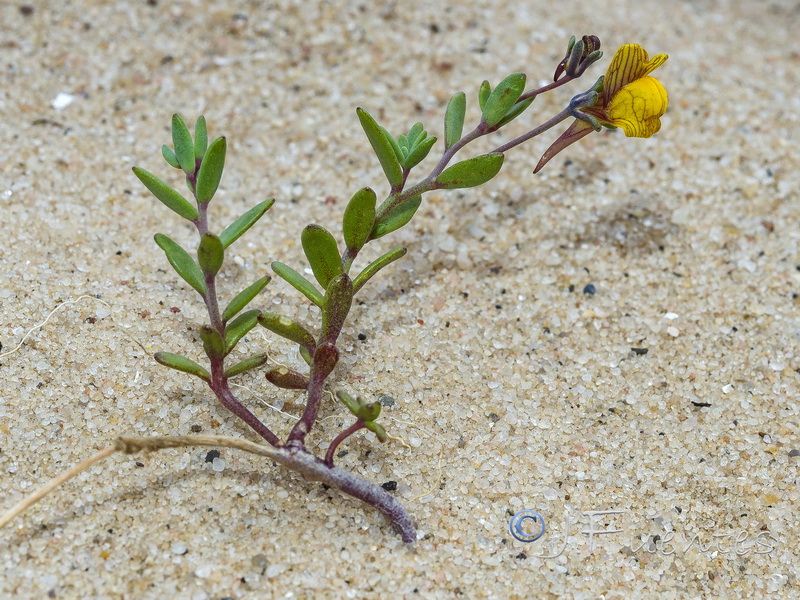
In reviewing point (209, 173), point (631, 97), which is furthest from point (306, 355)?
point (631, 97)

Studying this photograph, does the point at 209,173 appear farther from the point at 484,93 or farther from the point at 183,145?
the point at 484,93

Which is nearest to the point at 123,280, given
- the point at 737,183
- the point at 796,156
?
the point at 737,183

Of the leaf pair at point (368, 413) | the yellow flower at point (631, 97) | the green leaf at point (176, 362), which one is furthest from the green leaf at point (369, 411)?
the yellow flower at point (631, 97)

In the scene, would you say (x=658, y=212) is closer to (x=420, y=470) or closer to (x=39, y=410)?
(x=420, y=470)

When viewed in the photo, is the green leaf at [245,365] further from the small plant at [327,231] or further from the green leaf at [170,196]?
the green leaf at [170,196]

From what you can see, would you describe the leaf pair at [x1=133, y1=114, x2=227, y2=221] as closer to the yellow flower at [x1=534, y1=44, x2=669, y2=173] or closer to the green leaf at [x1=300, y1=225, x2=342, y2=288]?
the green leaf at [x1=300, y1=225, x2=342, y2=288]

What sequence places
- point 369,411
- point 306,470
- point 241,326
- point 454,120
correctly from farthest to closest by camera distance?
point 454,120, point 241,326, point 306,470, point 369,411
